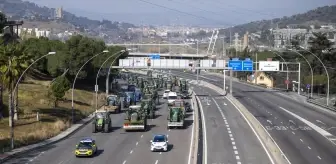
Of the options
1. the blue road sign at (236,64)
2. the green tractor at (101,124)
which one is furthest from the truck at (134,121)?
the blue road sign at (236,64)

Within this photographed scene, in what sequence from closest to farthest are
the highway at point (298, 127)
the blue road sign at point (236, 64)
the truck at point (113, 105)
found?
the highway at point (298, 127), the truck at point (113, 105), the blue road sign at point (236, 64)

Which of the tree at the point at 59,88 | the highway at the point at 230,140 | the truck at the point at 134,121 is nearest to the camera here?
the highway at the point at 230,140

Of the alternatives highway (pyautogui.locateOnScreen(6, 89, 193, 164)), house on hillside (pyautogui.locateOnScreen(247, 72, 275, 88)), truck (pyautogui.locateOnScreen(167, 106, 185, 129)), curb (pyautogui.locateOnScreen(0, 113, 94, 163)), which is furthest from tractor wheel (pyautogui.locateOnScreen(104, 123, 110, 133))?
house on hillside (pyautogui.locateOnScreen(247, 72, 275, 88))

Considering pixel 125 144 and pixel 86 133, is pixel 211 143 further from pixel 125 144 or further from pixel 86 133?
pixel 86 133

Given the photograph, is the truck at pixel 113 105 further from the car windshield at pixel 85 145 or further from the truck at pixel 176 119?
the car windshield at pixel 85 145

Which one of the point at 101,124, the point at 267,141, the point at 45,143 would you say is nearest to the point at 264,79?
the point at 101,124

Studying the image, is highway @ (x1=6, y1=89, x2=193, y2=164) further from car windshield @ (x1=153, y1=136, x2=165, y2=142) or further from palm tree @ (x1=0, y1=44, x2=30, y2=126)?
palm tree @ (x1=0, y1=44, x2=30, y2=126)
